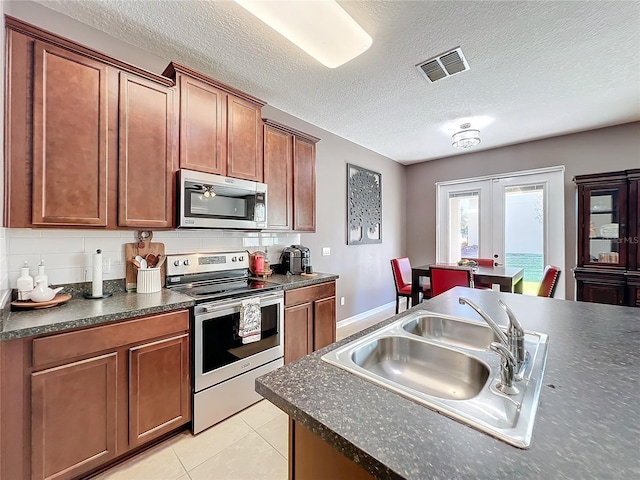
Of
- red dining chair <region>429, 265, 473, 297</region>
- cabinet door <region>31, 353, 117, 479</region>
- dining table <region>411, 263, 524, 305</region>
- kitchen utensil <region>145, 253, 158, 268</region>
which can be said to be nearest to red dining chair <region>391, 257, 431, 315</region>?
dining table <region>411, 263, 524, 305</region>

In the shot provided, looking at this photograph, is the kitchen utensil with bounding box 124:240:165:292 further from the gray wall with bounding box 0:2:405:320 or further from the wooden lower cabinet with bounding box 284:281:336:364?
the wooden lower cabinet with bounding box 284:281:336:364

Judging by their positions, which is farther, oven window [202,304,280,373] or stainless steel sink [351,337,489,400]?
oven window [202,304,280,373]

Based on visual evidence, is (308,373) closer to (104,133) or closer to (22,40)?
(104,133)

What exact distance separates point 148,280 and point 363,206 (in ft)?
10.2

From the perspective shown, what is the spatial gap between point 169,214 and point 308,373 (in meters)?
1.66

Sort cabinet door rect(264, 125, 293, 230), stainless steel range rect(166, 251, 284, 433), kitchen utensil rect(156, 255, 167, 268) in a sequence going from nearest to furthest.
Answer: stainless steel range rect(166, 251, 284, 433) < kitchen utensil rect(156, 255, 167, 268) < cabinet door rect(264, 125, 293, 230)

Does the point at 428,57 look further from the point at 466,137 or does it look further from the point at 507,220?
the point at 507,220

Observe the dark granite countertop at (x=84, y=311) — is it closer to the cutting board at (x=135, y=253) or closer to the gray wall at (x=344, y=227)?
the cutting board at (x=135, y=253)

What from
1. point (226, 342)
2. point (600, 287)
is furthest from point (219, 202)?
point (600, 287)

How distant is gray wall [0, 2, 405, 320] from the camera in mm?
2161

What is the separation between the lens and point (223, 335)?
6.41 feet

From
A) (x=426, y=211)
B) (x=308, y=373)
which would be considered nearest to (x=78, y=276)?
(x=308, y=373)

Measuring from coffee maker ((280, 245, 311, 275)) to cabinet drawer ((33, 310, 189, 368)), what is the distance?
1.27 metres

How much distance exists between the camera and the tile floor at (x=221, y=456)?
154 centimetres
